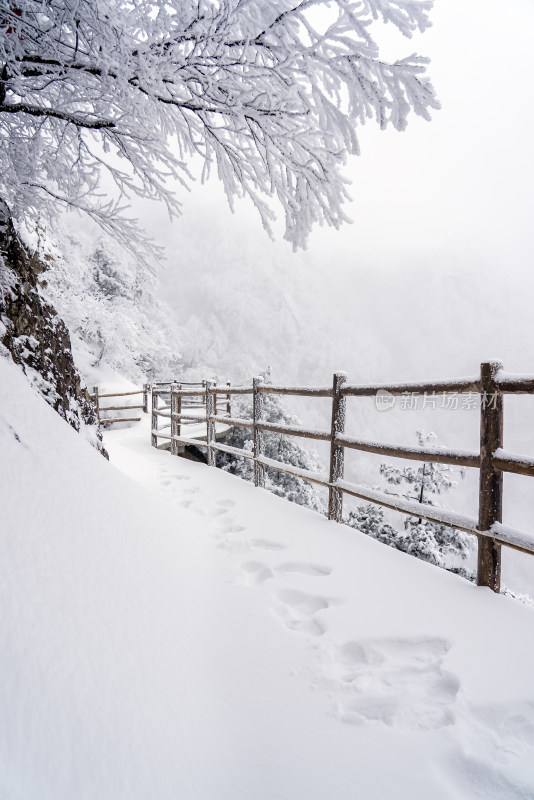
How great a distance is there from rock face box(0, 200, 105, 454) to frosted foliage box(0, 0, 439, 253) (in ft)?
2.62

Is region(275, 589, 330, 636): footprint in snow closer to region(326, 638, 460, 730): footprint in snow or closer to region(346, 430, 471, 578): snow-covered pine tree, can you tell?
region(326, 638, 460, 730): footprint in snow

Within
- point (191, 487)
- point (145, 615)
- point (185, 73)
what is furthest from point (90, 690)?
→ point (191, 487)

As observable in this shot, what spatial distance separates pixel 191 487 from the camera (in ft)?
16.1

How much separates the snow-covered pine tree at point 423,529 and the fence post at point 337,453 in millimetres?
3224

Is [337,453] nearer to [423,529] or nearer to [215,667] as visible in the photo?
[215,667]

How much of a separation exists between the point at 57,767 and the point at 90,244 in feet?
74.4

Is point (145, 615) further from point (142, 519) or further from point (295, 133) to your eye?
point (295, 133)

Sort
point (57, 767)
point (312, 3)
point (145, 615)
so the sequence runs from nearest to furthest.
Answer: point (57, 767), point (312, 3), point (145, 615)

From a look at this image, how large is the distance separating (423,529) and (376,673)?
19.3 feet

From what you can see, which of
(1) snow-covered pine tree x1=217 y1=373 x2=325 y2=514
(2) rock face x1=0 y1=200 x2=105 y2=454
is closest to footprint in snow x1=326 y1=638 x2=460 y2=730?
(2) rock face x1=0 y1=200 x2=105 y2=454

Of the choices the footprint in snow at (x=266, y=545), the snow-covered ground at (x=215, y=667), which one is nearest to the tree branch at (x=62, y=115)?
the snow-covered ground at (x=215, y=667)

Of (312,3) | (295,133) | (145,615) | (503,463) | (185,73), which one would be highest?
(312,3)

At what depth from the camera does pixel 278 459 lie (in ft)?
39.4

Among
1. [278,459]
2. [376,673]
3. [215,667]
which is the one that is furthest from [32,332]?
[278,459]
